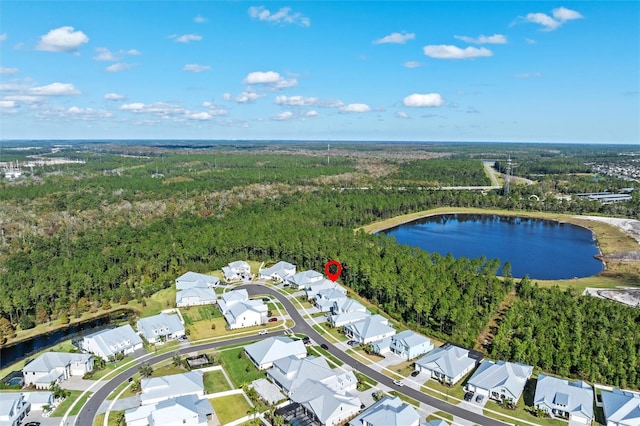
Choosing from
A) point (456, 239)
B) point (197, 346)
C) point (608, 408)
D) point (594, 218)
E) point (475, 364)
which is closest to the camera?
point (608, 408)

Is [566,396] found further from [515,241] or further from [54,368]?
[515,241]

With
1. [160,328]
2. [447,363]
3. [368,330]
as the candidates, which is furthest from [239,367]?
[447,363]

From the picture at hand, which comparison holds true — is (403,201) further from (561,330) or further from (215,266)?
(561,330)

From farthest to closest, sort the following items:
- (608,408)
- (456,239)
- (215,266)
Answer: (456,239) → (215,266) → (608,408)

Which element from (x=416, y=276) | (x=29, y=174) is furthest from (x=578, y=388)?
(x=29, y=174)

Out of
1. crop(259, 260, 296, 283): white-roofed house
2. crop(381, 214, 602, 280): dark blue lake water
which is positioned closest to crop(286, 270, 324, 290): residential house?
crop(259, 260, 296, 283): white-roofed house

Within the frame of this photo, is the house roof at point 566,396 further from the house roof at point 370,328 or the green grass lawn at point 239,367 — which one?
the green grass lawn at point 239,367

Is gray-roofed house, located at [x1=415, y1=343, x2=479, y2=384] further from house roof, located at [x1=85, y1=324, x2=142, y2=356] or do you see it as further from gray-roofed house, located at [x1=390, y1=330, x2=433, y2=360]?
house roof, located at [x1=85, y1=324, x2=142, y2=356]

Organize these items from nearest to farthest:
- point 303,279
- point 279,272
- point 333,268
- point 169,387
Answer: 1. point 169,387
2. point 303,279
3. point 279,272
4. point 333,268
